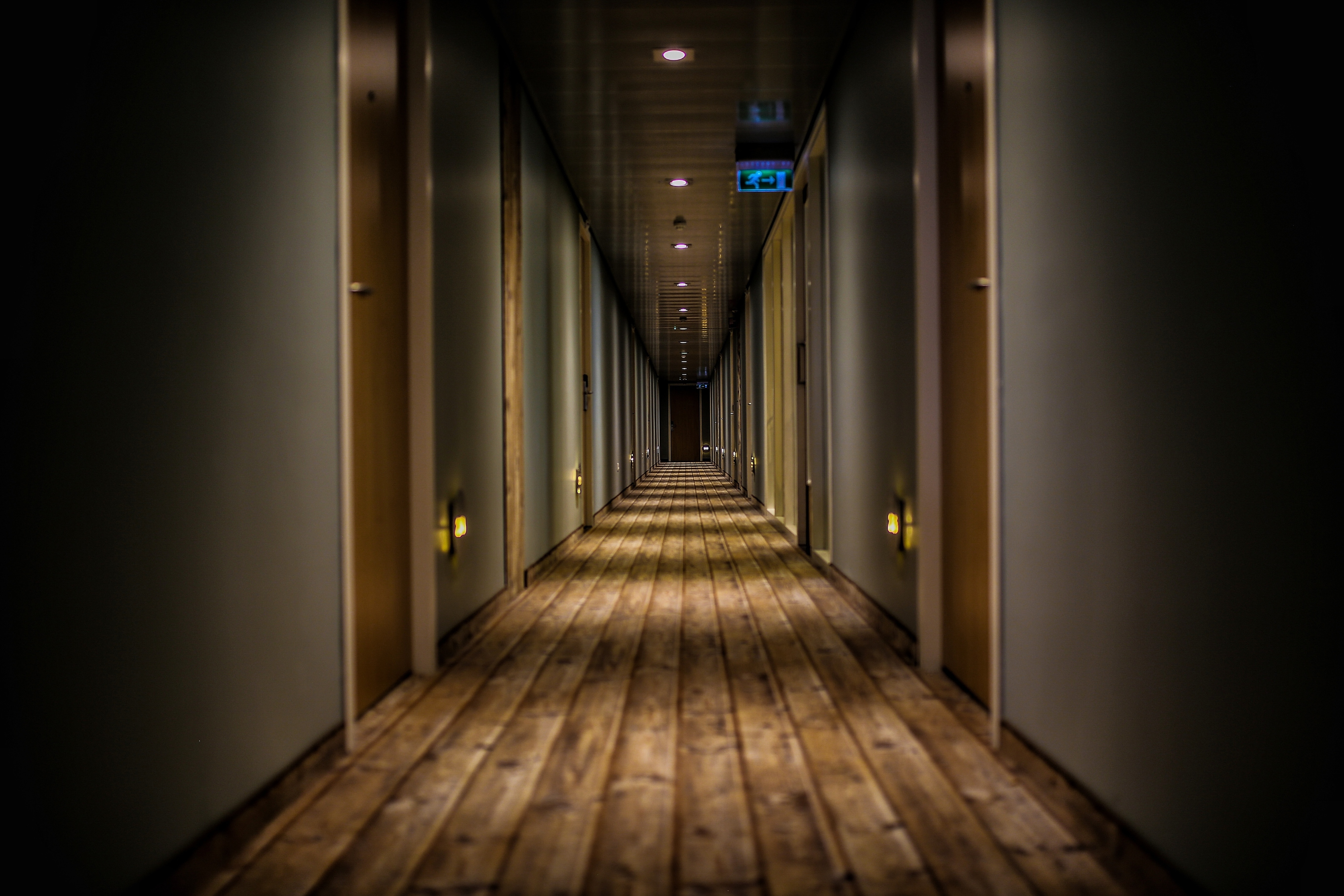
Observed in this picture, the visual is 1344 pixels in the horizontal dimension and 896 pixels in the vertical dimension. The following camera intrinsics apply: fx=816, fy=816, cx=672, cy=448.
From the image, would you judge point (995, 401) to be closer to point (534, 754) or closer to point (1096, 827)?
point (1096, 827)

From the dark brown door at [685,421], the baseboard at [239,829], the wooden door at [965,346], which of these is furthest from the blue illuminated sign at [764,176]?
the dark brown door at [685,421]

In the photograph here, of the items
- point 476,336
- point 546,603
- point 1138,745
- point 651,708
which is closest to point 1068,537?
point 1138,745

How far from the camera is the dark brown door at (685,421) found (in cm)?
3130

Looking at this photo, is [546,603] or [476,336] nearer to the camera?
[476,336]

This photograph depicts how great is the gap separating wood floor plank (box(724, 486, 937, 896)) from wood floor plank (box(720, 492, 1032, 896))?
0.03 m

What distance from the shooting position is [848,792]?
6.50 ft

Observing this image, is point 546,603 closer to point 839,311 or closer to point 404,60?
point 839,311

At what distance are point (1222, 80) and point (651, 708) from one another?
2.18 metres

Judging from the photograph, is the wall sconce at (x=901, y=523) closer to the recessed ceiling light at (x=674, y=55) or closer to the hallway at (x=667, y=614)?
the hallway at (x=667, y=614)

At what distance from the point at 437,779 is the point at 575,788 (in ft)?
1.20

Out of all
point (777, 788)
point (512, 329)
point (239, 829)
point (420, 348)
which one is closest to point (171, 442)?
point (239, 829)

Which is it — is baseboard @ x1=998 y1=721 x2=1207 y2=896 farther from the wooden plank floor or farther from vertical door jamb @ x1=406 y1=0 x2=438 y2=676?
vertical door jamb @ x1=406 y1=0 x2=438 y2=676

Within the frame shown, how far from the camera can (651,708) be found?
265cm

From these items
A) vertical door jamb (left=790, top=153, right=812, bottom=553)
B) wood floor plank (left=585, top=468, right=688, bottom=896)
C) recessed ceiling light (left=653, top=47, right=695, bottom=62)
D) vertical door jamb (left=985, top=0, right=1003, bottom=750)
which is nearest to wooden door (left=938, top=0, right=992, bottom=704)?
vertical door jamb (left=985, top=0, right=1003, bottom=750)
